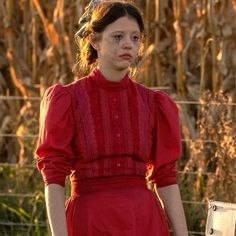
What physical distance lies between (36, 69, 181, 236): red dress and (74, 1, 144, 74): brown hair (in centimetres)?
9

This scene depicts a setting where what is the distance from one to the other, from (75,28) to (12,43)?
987 millimetres

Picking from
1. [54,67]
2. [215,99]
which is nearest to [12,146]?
[54,67]

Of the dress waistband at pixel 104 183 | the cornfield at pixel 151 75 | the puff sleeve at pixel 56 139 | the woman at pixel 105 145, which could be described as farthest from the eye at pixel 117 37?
the cornfield at pixel 151 75

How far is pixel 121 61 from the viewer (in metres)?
3.49

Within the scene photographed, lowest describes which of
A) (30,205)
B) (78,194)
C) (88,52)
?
(30,205)

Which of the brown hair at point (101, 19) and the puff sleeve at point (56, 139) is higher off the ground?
the brown hair at point (101, 19)

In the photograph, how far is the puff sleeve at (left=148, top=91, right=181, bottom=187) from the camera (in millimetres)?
3664

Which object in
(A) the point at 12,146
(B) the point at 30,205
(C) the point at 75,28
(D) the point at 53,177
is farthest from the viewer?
(A) the point at 12,146

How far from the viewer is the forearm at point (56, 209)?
3424 mm

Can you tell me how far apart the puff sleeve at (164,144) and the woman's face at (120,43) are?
229 millimetres

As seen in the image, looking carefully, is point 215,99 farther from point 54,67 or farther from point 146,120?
point 146,120

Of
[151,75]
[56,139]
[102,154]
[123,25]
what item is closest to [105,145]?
[102,154]

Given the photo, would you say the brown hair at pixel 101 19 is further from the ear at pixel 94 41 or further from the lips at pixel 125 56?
the lips at pixel 125 56

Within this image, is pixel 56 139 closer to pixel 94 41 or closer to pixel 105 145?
pixel 105 145
